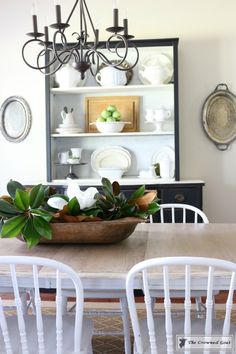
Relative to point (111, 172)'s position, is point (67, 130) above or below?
above

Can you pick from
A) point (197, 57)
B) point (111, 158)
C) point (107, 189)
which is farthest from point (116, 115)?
point (107, 189)

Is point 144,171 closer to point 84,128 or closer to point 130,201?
point 84,128

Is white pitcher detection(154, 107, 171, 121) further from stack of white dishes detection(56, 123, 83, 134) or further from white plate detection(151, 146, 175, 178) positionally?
stack of white dishes detection(56, 123, 83, 134)

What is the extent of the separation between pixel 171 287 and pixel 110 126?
2.44 meters

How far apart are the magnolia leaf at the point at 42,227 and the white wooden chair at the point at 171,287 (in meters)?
0.44

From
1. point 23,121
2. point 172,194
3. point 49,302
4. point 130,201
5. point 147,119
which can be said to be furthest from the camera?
point 23,121

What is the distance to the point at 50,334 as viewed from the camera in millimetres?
1716

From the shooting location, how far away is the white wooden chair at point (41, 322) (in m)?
1.44

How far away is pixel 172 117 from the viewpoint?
3.97 m

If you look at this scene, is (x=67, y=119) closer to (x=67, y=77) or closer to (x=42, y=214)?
(x=67, y=77)

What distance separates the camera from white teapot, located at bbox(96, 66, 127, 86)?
3752 mm

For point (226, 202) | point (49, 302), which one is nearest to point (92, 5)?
point (226, 202)

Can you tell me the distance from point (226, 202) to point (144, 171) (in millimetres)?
795

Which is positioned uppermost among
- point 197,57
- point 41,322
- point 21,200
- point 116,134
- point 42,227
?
point 197,57
